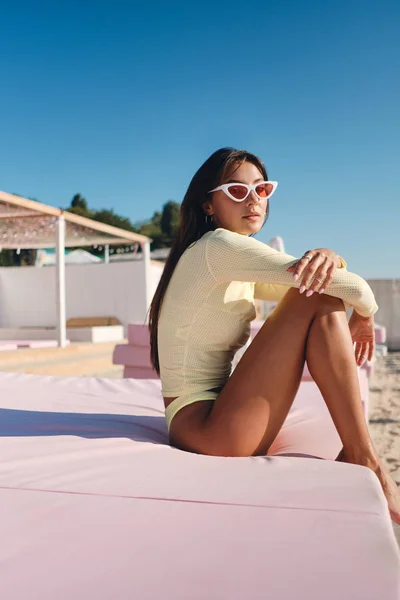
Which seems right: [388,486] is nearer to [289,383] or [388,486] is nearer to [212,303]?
[289,383]

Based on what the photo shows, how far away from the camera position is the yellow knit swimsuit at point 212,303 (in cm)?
161

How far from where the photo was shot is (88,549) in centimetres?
99

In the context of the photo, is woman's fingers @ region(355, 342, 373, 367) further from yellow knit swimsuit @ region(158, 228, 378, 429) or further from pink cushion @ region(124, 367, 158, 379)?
pink cushion @ region(124, 367, 158, 379)

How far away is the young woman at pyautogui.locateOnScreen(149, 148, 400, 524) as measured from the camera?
1525mm

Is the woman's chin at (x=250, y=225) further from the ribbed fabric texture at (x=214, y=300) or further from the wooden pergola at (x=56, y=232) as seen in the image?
the wooden pergola at (x=56, y=232)

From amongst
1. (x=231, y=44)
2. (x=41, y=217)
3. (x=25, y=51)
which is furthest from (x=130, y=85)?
(x=41, y=217)

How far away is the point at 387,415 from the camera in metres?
5.09

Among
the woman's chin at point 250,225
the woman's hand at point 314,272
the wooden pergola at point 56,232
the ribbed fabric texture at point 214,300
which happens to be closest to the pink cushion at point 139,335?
the woman's chin at point 250,225

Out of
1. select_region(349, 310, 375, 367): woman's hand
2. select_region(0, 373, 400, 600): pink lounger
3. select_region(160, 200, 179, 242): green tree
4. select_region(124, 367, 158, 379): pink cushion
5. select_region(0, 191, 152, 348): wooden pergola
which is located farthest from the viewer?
select_region(160, 200, 179, 242): green tree

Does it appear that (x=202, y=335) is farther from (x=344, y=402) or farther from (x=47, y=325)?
(x=47, y=325)

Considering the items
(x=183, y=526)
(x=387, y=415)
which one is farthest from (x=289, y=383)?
(x=387, y=415)

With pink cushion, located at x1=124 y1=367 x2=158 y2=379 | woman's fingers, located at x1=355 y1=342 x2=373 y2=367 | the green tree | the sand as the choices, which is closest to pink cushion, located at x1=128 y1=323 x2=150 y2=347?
pink cushion, located at x1=124 y1=367 x2=158 y2=379

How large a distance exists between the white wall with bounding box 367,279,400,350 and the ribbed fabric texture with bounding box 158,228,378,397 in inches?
498

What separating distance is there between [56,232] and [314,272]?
31.7 feet
